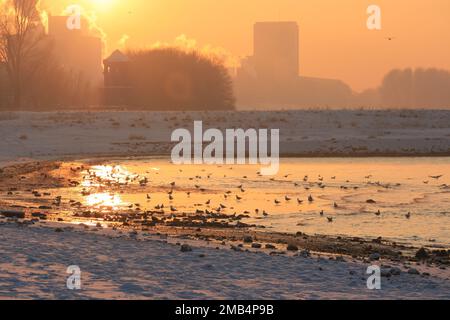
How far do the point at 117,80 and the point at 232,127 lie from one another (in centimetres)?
5922

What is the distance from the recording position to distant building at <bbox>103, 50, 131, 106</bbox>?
12162cm

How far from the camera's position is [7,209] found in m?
22.4

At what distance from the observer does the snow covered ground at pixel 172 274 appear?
13156 millimetres

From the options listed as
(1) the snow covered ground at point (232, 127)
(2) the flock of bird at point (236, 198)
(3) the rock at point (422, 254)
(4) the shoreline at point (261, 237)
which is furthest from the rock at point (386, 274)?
(1) the snow covered ground at point (232, 127)

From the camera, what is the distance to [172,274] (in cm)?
1449

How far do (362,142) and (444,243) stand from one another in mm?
37035

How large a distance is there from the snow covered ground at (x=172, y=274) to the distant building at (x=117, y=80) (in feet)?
345

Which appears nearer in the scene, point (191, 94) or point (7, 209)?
point (7, 209)

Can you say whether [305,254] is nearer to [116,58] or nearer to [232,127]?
[232,127]

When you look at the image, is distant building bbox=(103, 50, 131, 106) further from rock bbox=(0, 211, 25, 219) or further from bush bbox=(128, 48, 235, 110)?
rock bbox=(0, 211, 25, 219)

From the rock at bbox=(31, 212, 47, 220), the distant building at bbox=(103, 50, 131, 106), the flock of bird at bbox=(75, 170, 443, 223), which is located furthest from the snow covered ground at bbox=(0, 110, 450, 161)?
the distant building at bbox=(103, 50, 131, 106)
